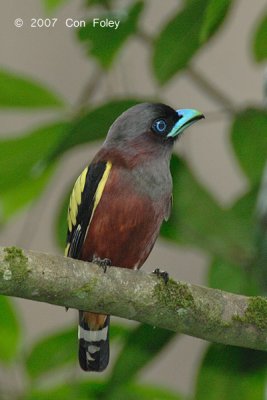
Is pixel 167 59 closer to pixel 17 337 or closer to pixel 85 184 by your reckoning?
pixel 85 184

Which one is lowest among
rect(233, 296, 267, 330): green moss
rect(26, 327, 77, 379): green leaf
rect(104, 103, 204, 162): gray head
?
rect(26, 327, 77, 379): green leaf

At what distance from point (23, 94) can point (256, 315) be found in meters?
1.13

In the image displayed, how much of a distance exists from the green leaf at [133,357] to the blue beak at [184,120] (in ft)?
2.14

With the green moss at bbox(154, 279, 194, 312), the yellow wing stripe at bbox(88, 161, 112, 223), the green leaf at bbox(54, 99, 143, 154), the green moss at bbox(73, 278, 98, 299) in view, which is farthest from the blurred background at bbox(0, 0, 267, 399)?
the green moss at bbox(73, 278, 98, 299)

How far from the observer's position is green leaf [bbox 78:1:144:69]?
9.72 ft

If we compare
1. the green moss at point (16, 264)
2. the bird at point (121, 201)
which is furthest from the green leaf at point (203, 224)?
the green moss at point (16, 264)

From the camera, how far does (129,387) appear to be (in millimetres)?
3426

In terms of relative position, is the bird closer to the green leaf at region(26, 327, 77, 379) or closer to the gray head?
the gray head


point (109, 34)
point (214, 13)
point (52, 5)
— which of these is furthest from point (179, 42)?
Result: point (52, 5)

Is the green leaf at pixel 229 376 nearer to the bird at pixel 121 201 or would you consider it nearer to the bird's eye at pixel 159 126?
the bird at pixel 121 201

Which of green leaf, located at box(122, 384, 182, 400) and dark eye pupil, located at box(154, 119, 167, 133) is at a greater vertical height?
dark eye pupil, located at box(154, 119, 167, 133)

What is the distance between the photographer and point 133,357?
9.62ft

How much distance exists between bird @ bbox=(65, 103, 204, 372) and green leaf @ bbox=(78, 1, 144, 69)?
0.67ft

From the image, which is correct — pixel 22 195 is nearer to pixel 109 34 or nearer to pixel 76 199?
pixel 76 199
